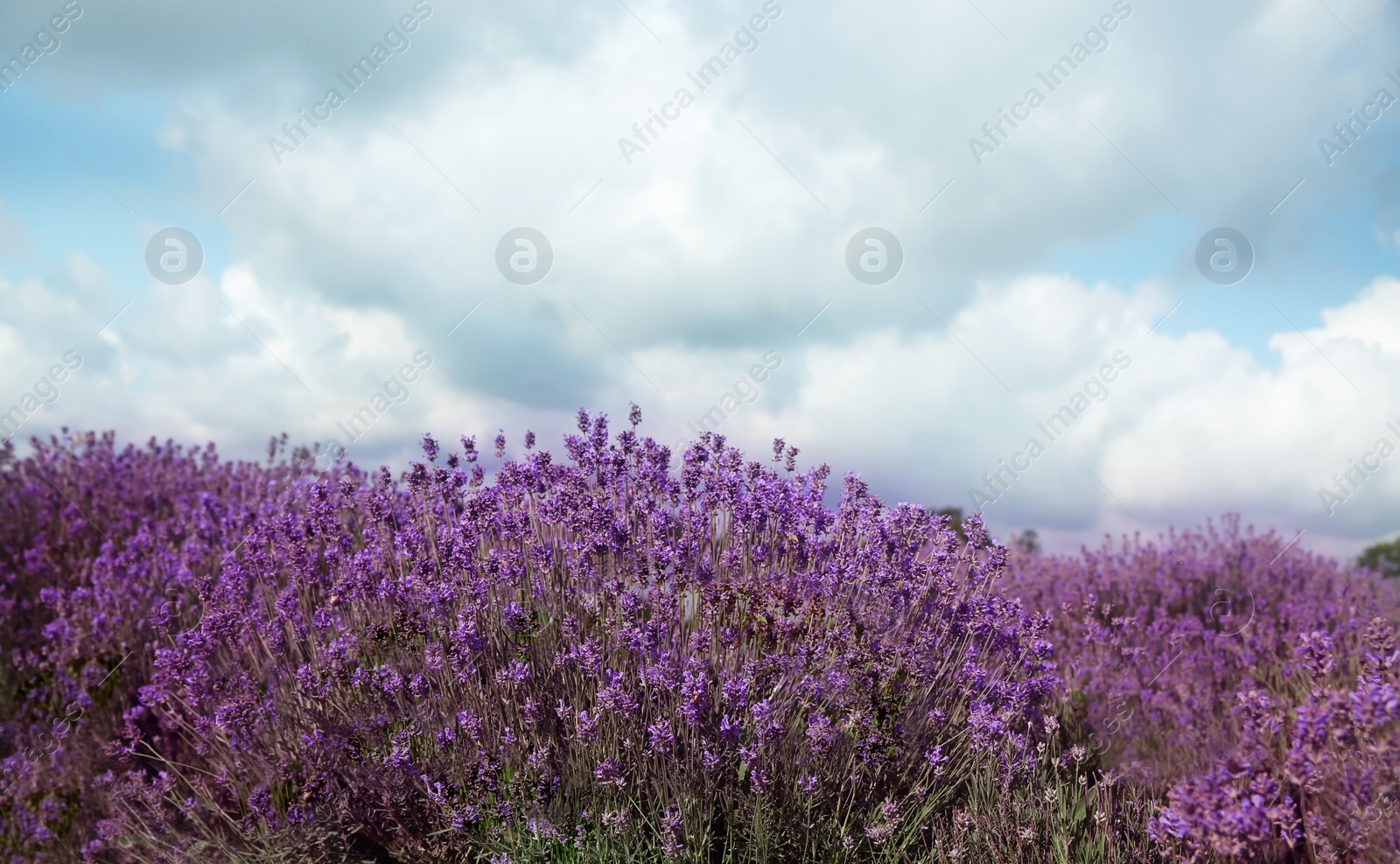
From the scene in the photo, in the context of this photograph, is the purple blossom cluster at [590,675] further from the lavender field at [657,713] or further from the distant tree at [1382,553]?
the distant tree at [1382,553]

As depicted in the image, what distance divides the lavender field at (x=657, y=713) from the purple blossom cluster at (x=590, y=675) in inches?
0.7

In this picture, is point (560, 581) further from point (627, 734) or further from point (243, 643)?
point (243, 643)

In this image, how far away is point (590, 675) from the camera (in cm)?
371

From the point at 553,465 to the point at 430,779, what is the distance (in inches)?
62.4

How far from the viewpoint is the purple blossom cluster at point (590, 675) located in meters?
3.53

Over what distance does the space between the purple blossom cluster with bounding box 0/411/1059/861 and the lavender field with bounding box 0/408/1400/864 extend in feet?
0.06

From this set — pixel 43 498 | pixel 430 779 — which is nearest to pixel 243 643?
pixel 430 779

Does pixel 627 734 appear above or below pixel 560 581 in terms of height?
below

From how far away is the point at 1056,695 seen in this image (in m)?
5.51

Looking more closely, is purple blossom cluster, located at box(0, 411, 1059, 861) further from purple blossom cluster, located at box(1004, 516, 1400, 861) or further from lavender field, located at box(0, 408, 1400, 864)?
purple blossom cluster, located at box(1004, 516, 1400, 861)

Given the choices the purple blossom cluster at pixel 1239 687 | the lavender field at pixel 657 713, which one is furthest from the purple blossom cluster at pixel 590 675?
the purple blossom cluster at pixel 1239 687

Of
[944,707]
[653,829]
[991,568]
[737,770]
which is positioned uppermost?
[991,568]

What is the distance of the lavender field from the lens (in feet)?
11.0

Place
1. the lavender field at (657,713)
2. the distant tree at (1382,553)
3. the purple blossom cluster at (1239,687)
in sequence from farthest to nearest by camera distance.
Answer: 1. the distant tree at (1382,553)
2. the lavender field at (657,713)
3. the purple blossom cluster at (1239,687)
